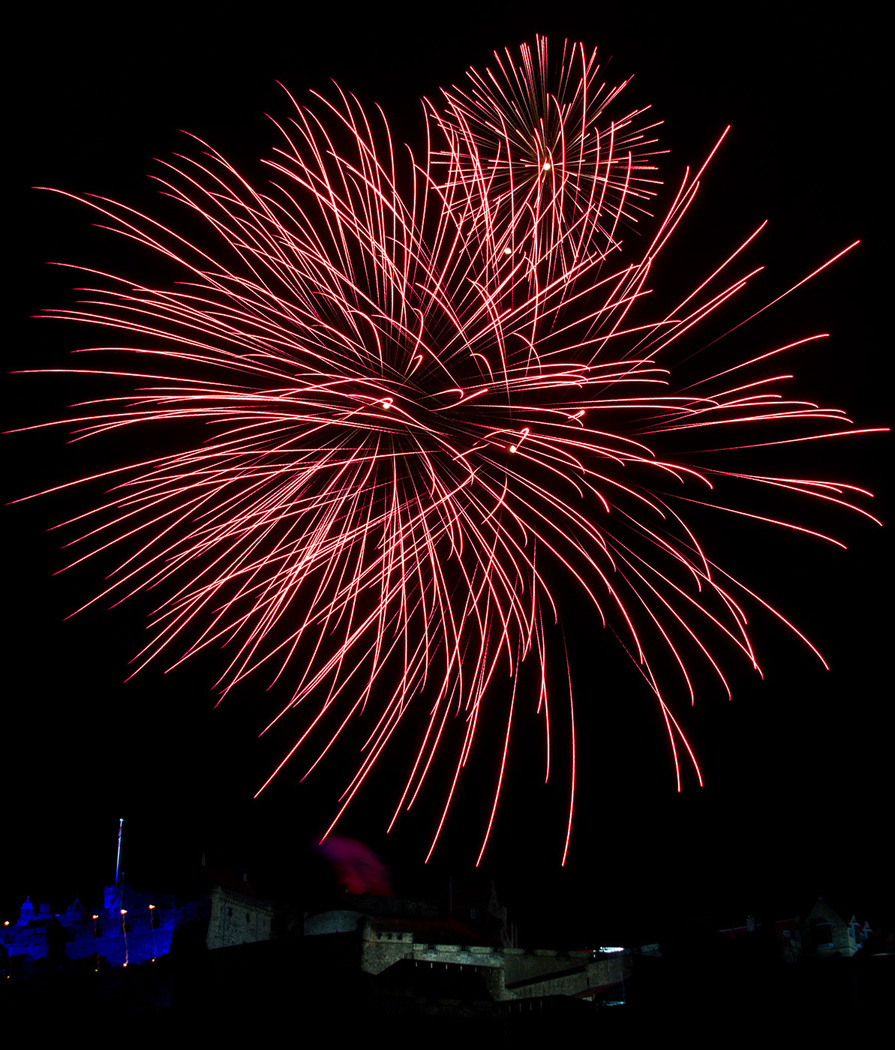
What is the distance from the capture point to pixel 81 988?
84.9 feet

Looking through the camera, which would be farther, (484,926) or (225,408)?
(484,926)

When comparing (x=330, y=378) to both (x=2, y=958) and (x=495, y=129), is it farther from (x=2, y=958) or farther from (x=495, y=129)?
(x=2, y=958)

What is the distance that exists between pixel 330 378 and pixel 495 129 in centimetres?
451

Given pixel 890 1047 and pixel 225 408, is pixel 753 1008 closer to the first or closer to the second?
pixel 890 1047

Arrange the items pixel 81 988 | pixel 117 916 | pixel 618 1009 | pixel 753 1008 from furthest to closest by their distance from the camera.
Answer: pixel 117 916, pixel 81 988, pixel 618 1009, pixel 753 1008

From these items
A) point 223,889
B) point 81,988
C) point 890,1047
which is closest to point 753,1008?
point 890,1047

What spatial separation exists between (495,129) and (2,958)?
3582cm

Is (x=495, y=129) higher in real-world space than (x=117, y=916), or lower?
higher

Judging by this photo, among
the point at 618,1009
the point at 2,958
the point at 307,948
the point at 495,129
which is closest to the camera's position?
the point at 495,129

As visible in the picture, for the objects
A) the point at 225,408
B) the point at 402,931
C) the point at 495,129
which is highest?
the point at 495,129

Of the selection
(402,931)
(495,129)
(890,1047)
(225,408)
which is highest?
(495,129)

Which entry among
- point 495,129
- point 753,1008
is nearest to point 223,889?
point 753,1008

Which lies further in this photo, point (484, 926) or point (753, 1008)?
point (484, 926)

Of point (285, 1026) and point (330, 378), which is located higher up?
point (330, 378)
